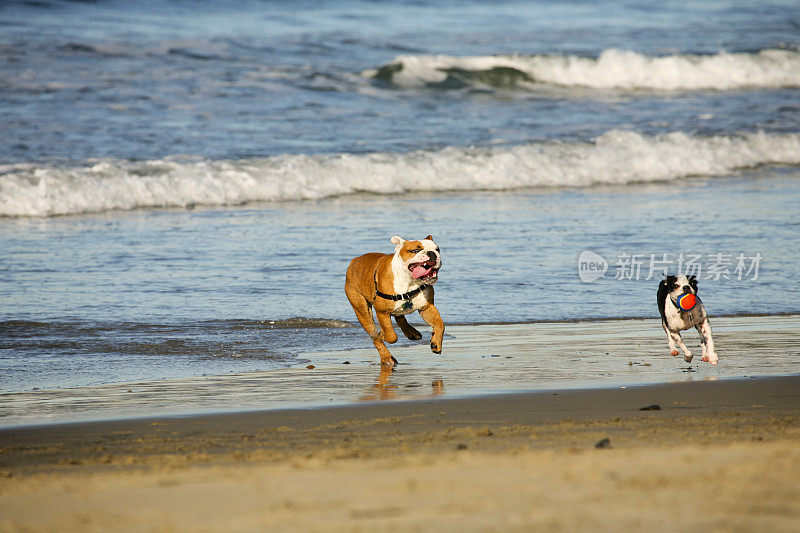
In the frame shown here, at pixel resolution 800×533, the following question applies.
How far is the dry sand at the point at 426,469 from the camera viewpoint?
10.3 ft

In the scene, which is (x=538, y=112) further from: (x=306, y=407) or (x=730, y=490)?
(x=730, y=490)

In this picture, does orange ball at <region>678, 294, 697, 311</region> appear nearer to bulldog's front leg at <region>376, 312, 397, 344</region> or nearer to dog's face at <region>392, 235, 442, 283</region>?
dog's face at <region>392, 235, 442, 283</region>

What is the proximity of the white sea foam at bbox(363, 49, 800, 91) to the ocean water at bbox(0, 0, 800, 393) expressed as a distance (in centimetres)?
9

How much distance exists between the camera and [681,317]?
23.6 ft

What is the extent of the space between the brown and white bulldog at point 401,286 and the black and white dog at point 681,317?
65.3 inches

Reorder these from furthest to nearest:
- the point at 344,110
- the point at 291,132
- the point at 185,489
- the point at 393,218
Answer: the point at 344,110
the point at 291,132
the point at 393,218
the point at 185,489

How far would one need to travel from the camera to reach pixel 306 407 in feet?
18.9

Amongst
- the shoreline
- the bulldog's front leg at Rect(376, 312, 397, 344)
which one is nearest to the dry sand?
the shoreline

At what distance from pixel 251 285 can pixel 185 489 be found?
21.6 ft

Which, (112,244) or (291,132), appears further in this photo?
(291,132)

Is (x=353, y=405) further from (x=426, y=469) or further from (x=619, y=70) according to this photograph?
(x=619, y=70)

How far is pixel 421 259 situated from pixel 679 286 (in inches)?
74.2

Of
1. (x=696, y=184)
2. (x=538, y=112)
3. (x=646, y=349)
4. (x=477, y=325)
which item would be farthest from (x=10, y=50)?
(x=646, y=349)

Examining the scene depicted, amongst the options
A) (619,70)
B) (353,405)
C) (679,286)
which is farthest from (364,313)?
(619,70)
